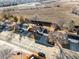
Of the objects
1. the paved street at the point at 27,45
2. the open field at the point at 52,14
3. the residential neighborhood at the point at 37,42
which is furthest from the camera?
the open field at the point at 52,14

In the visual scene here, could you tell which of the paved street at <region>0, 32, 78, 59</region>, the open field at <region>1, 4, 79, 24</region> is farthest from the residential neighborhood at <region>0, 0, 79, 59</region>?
the open field at <region>1, 4, 79, 24</region>

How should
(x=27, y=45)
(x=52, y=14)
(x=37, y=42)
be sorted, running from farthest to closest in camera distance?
(x=52, y=14) < (x=37, y=42) < (x=27, y=45)

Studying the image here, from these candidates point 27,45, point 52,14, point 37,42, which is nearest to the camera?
point 27,45

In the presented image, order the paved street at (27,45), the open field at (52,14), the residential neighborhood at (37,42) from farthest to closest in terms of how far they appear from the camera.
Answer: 1. the open field at (52,14)
2. the paved street at (27,45)
3. the residential neighborhood at (37,42)

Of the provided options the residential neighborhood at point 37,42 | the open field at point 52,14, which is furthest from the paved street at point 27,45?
the open field at point 52,14

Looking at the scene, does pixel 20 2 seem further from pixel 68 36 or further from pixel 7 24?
pixel 68 36

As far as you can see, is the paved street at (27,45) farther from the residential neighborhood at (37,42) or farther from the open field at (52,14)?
the open field at (52,14)

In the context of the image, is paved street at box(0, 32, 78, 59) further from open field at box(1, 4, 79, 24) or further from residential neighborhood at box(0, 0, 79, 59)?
open field at box(1, 4, 79, 24)

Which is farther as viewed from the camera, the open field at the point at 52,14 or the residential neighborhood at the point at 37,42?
the open field at the point at 52,14

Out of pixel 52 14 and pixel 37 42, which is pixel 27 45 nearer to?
pixel 37 42

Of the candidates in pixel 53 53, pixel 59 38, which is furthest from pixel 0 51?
pixel 59 38

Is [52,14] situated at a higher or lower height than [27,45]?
lower

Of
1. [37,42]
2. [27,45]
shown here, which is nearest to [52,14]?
[37,42]
